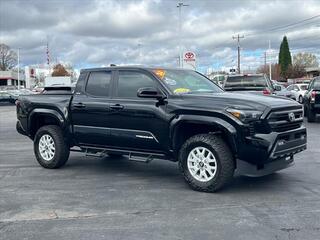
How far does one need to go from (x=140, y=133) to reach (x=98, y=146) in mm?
1068

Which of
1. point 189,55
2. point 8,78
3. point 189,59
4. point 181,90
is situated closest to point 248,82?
point 189,59

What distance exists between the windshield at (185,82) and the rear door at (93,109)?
3.40ft

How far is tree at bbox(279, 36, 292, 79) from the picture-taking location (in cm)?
Result: 9588

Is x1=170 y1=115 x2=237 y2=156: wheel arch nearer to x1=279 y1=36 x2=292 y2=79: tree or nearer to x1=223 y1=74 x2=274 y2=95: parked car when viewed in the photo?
x1=223 y1=74 x2=274 y2=95: parked car

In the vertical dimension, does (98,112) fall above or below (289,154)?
above

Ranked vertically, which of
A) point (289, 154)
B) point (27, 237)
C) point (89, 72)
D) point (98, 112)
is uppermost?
point (89, 72)

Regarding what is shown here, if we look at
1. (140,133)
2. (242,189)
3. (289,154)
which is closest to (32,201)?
(140,133)

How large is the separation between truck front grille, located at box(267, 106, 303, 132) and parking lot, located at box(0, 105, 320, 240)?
35.5 inches

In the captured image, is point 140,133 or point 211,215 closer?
point 211,215

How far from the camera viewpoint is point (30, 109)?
904cm

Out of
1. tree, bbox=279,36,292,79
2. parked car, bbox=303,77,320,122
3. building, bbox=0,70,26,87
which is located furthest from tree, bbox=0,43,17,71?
parked car, bbox=303,77,320,122

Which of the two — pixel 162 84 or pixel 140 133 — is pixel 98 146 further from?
pixel 162 84

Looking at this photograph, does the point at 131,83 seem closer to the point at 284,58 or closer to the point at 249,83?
the point at 249,83

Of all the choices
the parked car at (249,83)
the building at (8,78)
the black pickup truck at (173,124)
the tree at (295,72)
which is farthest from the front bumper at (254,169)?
the building at (8,78)
